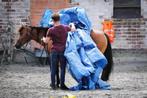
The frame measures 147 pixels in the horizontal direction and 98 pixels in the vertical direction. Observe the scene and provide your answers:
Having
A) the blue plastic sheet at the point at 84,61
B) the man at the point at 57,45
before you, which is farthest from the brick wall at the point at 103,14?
the man at the point at 57,45

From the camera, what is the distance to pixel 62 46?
1420cm

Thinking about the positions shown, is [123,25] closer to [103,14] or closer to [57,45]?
[103,14]

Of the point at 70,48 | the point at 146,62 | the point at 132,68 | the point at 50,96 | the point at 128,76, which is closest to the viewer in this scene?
the point at 50,96

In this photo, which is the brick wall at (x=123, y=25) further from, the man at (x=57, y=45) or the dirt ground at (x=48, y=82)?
the man at (x=57, y=45)

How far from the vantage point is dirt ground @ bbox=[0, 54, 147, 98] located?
12953 mm

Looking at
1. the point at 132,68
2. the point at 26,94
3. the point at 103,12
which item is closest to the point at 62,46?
the point at 26,94

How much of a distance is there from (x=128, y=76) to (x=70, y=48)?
3.95 m

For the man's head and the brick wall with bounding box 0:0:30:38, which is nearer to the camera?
the man's head

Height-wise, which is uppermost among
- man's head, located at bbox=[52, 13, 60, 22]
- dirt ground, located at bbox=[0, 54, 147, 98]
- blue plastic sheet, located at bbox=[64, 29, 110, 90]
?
man's head, located at bbox=[52, 13, 60, 22]

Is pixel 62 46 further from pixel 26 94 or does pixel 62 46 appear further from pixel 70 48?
pixel 26 94

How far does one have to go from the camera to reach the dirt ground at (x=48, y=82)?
13.0 m

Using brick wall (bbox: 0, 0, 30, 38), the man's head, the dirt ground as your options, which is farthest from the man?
brick wall (bbox: 0, 0, 30, 38)

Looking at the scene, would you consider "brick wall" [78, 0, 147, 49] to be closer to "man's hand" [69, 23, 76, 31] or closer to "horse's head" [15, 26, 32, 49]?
"horse's head" [15, 26, 32, 49]

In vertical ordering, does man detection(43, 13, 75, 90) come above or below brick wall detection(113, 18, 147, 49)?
above
